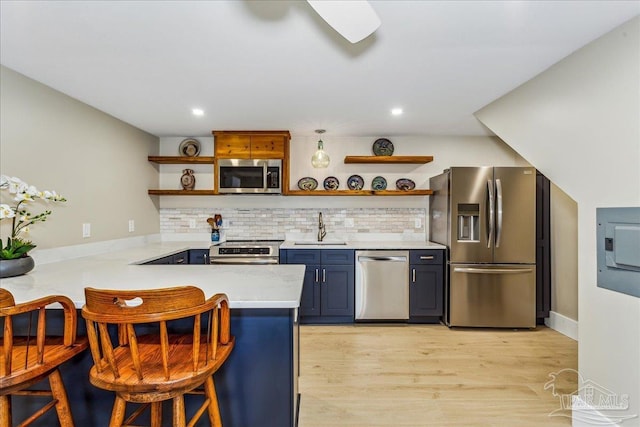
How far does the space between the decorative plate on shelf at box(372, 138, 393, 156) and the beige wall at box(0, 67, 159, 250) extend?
9.05ft

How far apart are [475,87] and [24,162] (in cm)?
329

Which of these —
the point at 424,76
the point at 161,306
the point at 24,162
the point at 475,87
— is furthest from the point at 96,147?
the point at 475,87

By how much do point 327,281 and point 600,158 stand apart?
251cm

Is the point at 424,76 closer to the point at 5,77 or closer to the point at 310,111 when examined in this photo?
the point at 310,111

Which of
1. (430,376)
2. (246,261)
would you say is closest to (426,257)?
(430,376)

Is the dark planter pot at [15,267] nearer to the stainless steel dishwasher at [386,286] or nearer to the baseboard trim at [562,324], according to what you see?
the stainless steel dishwasher at [386,286]

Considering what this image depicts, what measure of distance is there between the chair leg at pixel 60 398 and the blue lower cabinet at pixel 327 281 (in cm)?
232

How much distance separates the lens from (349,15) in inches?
52.3

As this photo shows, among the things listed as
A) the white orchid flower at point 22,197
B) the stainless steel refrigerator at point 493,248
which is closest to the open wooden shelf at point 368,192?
the stainless steel refrigerator at point 493,248

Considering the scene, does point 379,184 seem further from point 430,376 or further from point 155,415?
point 155,415

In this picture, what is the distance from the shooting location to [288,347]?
1.55 metres

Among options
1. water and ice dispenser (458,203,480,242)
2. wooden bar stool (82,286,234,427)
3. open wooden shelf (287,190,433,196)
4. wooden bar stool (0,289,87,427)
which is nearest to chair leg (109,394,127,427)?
wooden bar stool (82,286,234,427)

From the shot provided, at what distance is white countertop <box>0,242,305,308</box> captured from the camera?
4.76 ft

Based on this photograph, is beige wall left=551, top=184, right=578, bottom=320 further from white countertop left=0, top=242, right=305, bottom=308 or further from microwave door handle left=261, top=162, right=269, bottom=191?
microwave door handle left=261, top=162, right=269, bottom=191
